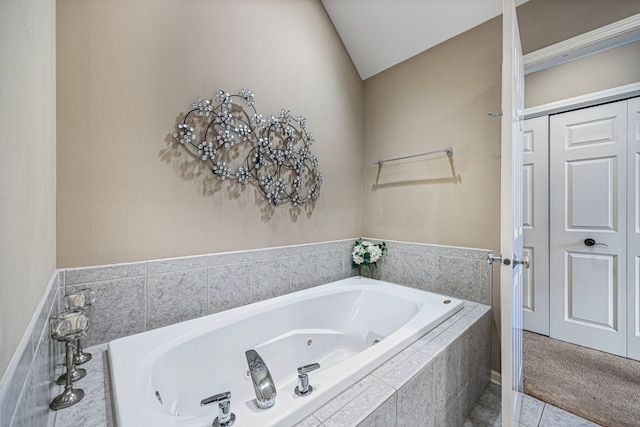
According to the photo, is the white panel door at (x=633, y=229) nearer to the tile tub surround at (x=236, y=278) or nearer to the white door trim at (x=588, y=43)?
the white door trim at (x=588, y=43)

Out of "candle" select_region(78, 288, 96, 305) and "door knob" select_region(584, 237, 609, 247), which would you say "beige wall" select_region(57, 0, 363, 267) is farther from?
"door knob" select_region(584, 237, 609, 247)

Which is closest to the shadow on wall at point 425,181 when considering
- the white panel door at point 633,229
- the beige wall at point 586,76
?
the beige wall at point 586,76

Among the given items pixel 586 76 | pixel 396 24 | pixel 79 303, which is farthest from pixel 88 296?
pixel 586 76

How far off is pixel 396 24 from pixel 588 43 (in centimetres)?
123

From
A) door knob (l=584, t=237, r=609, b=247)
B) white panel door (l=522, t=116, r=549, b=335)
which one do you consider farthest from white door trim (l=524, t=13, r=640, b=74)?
door knob (l=584, t=237, r=609, b=247)

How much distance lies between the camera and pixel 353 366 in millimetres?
1021

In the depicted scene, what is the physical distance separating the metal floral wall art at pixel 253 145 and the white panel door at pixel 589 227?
2194 millimetres

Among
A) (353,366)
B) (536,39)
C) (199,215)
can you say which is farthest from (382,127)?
(353,366)

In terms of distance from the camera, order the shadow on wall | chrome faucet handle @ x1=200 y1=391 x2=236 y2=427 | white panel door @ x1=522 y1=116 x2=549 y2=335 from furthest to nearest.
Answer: white panel door @ x1=522 y1=116 x2=549 y2=335 < the shadow on wall < chrome faucet handle @ x1=200 y1=391 x2=236 y2=427

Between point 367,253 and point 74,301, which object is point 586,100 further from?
point 74,301

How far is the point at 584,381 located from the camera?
176 cm

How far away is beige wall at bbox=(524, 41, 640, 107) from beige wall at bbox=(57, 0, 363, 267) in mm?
2166

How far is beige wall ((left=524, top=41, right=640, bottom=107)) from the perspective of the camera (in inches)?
78.7

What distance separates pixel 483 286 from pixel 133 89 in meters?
2.40
